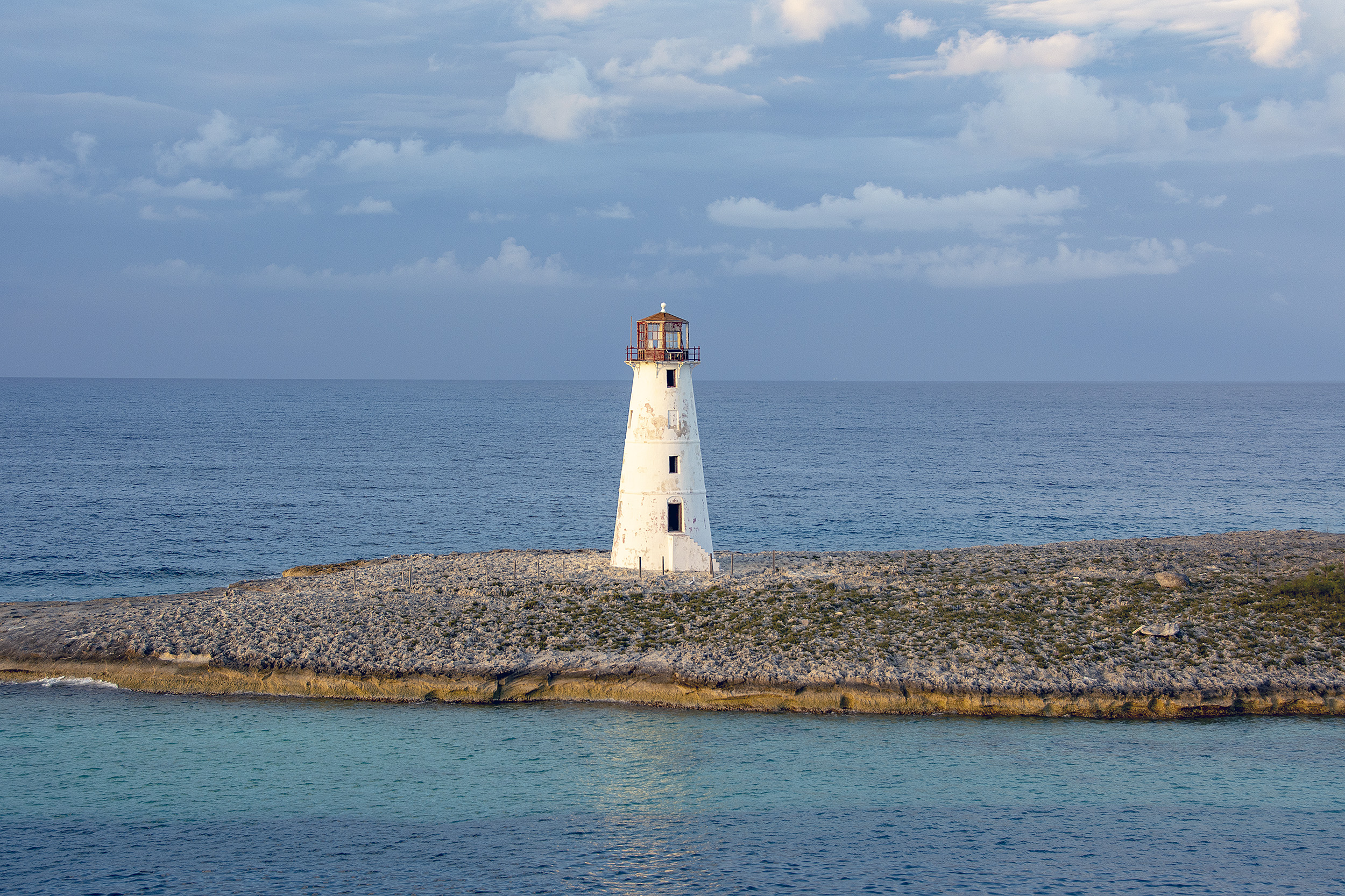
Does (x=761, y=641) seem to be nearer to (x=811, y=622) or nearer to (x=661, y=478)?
(x=811, y=622)

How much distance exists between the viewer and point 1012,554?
4422cm

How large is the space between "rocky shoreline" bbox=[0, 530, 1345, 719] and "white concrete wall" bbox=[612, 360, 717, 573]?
1.32m

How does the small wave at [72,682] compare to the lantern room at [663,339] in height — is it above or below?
below

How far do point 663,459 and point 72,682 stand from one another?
68.7 ft

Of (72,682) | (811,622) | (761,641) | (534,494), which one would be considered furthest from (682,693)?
(534,494)

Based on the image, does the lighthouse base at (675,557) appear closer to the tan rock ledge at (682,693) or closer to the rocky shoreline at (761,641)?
the rocky shoreline at (761,641)

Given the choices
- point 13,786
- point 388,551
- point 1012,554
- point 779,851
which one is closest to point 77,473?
point 388,551

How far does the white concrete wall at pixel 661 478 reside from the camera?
39438 millimetres

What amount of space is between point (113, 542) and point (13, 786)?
34.3 metres

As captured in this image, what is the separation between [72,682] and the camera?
33.5m

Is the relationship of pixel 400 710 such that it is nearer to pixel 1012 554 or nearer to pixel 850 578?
pixel 850 578

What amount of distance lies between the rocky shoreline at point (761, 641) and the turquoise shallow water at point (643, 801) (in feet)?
3.10

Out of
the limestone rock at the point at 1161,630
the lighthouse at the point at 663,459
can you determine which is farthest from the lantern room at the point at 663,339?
the limestone rock at the point at 1161,630

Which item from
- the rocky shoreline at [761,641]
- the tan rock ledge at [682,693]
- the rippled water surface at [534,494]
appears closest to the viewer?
the tan rock ledge at [682,693]
